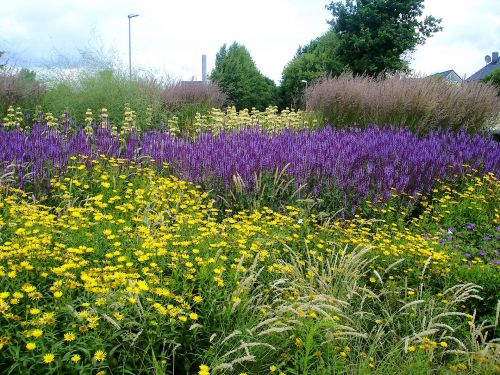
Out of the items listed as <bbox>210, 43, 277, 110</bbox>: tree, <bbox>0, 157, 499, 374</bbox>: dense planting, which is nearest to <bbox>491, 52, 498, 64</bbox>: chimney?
Result: <bbox>210, 43, 277, 110</bbox>: tree

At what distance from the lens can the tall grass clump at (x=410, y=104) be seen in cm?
1000

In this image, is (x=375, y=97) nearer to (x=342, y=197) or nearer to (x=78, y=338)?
(x=342, y=197)

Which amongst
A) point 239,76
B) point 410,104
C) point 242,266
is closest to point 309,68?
point 239,76

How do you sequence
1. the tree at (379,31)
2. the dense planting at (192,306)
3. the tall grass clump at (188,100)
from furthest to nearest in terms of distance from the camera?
1. the tree at (379,31)
2. the tall grass clump at (188,100)
3. the dense planting at (192,306)

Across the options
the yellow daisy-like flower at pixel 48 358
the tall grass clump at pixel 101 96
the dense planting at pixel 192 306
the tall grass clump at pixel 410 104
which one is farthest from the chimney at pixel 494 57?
the yellow daisy-like flower at pixel 48 358

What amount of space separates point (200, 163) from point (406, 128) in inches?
199

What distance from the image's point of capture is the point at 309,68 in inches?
1431

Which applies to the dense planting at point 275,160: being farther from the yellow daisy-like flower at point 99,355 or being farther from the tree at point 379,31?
the tree at point 379,31

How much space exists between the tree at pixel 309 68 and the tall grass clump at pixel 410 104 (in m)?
22.4

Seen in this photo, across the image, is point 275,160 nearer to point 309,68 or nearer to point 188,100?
point 188,100

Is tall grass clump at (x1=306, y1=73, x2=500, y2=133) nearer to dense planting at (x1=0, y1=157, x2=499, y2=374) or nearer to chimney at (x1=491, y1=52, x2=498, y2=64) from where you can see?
dense planting at (x1=0, y1=157, x2=499, y2=374)

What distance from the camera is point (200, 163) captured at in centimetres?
583

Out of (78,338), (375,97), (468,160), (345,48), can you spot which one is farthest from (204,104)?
(345,48)

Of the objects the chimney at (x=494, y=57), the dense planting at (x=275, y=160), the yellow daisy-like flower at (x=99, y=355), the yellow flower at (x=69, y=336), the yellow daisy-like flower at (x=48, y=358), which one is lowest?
the yellow daisy-like flower at (x=99, y=355)
